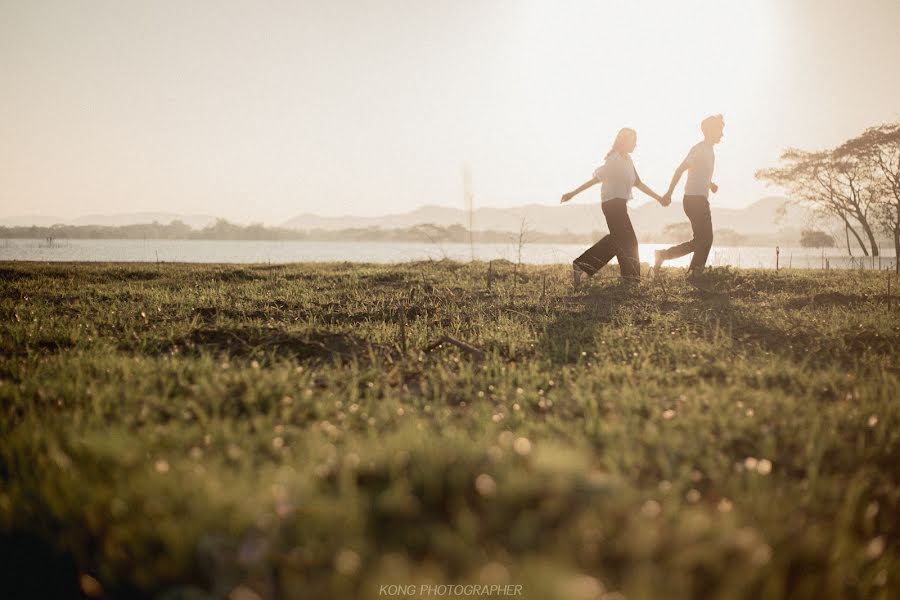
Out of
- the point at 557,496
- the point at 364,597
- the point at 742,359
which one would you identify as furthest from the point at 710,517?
the point at 742,359

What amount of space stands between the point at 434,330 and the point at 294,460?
10.2ft

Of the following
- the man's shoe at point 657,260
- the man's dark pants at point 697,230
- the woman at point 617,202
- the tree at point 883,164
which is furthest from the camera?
the tree at point 883,164

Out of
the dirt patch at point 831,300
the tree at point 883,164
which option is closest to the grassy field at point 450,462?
the dirt patch at point 831,300

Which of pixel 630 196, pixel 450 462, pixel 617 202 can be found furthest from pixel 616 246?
pixel 450 462

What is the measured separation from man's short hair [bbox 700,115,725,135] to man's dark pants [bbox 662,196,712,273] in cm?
121

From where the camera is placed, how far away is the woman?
8.62 metres

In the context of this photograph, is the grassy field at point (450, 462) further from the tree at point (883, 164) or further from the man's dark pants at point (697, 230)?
the tree at point (883, 164)

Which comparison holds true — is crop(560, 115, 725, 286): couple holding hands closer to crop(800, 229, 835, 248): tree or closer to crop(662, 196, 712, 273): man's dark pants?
crop(662, 196, 712, 273): man's dark pants

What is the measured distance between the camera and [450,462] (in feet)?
6.03

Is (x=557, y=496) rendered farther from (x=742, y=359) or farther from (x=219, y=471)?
(x=742, y=359)

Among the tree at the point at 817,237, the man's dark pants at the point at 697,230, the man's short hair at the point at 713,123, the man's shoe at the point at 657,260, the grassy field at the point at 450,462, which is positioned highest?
the tree at the point at 817,237

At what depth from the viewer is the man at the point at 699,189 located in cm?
896

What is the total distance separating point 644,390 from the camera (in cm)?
316

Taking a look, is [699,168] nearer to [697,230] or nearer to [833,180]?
[697,230]
